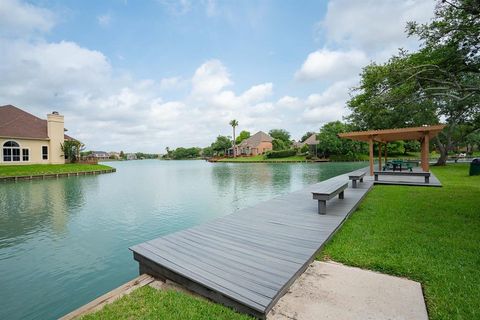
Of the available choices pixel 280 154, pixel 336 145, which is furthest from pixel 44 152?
pixel 336 145

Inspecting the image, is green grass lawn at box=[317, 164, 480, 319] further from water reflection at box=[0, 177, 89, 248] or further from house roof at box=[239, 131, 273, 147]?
house roof at box=[239, 131, 273, 147]

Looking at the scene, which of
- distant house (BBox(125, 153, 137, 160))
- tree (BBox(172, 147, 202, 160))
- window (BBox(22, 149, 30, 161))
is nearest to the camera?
window (BBox(22, 149, 30, 161))

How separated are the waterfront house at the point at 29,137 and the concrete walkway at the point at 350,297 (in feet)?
107

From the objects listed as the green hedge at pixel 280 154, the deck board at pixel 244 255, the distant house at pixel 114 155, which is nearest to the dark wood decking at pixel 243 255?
the deck board at pixel 244 255

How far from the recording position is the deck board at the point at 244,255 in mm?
2584

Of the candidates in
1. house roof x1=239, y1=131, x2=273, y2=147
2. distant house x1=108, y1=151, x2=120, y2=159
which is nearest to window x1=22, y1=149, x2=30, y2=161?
house roof x1=239, y1=131, x2=273, y2=147

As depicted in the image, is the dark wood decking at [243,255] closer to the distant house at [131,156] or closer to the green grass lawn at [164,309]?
the green grass lawn at [164,309]

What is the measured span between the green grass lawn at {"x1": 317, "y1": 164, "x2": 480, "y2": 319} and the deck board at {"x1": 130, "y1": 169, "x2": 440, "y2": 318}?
0.49 meters

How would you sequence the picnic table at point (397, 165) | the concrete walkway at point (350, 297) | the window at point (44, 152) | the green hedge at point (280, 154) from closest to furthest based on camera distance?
the concrete walkway at point (350, 297)
the picnic table at point (397, 165)
the window at point (44, 152)
the green hedge at point (280, 154)

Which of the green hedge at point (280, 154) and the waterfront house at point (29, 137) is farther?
the green hedge at point (280, 154)

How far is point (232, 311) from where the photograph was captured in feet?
7.87

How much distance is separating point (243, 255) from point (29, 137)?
3215 cm

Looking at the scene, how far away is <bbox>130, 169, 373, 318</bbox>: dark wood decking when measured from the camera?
2.58 metres

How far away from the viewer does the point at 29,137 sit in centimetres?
2573
